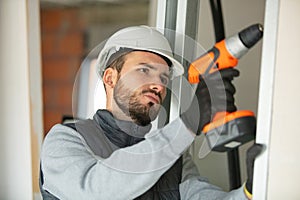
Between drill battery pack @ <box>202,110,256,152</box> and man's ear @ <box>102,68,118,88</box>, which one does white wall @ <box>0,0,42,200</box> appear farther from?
drill battery pack @ <box>202,110,256,152</box>

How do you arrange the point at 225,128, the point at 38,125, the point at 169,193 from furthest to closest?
the point at 38,125 → the point at 169,193 → the point at 225,128

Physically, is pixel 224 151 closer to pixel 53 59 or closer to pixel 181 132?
pixel 181 132

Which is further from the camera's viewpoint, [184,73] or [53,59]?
[53,59]

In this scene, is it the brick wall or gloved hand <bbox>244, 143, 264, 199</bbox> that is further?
the brick wall

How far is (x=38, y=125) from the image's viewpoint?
0.82 metres

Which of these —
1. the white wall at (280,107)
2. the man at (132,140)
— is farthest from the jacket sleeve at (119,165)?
the white wall at (280,107)

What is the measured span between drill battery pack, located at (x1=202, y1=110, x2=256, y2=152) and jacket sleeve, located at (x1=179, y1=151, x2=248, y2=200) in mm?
70

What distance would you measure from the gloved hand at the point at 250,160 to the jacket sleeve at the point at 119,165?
82mm

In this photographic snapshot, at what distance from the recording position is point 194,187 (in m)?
0.70

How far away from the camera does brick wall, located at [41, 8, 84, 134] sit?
79 centimetres

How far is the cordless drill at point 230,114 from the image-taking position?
597 mm

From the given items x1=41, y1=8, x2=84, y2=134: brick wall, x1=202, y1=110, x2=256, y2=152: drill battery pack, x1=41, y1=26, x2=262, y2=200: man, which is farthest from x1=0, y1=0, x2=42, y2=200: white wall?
x1=202, y1=110, x2=256, y2=152: drill battery pack

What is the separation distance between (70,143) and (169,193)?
17cm

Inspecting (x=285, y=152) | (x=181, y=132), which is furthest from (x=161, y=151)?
(x=285, y=152)
